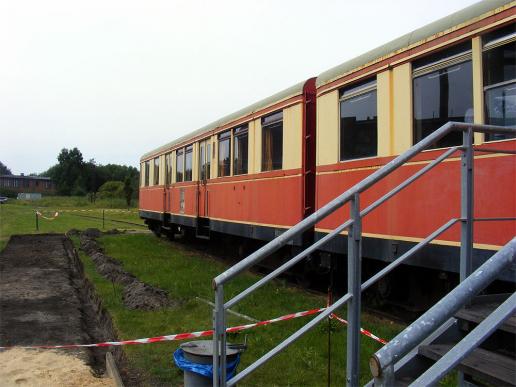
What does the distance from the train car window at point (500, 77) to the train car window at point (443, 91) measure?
0.22 m

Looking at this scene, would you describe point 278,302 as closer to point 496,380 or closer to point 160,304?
point 160,304

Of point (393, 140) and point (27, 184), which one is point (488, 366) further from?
point (27, 184)

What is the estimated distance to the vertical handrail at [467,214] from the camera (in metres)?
3.57

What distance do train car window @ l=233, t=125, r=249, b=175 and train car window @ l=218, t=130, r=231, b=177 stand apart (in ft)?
1.27

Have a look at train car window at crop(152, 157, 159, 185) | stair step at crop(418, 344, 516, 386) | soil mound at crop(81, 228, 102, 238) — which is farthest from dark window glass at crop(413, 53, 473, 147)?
soil mound at crop(81, 228, 102, 238)

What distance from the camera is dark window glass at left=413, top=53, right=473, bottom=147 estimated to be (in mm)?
5492

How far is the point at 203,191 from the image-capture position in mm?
13367

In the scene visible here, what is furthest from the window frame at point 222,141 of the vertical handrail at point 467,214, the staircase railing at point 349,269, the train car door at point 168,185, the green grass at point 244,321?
the staircase railing at point 349,269

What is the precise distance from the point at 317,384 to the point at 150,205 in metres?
16.5

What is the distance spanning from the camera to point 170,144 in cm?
1741

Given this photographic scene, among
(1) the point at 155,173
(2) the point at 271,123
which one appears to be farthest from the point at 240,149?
(1) the point at 155,173

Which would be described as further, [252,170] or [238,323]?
[252,170]

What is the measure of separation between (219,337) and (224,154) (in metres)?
9.06

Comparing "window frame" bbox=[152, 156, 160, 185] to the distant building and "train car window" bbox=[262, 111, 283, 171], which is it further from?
the distant building
